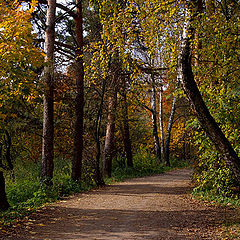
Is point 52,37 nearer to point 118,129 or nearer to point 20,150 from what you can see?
point 20,150

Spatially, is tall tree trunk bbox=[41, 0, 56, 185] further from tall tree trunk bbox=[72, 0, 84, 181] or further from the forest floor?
the forest floor

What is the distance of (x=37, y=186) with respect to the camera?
1027cm

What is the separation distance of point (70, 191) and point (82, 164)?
1.80 metres

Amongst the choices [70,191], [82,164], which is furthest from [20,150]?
[70,191]

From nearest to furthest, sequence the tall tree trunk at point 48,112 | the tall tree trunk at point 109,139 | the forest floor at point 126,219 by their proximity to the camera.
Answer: the forest floor at point 126,219 < the tall tree trunk at point 48,112 < the tall tree trunk at point 109,139

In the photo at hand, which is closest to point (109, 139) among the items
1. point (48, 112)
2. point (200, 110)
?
point (48, 112)

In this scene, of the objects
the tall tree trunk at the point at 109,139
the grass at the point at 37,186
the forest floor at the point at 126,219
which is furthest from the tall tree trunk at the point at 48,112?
the tall tree trunk at the point at 109,139

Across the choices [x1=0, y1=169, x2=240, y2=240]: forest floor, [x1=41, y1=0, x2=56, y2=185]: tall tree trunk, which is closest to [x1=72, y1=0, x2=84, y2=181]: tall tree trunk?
[x1=41, y1=0, x2=56, y2=185]: tall tree trunk

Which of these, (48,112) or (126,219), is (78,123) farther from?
(126,219)

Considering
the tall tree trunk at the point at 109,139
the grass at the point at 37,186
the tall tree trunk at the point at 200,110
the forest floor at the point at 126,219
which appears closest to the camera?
the forest floor at the point at 126,219

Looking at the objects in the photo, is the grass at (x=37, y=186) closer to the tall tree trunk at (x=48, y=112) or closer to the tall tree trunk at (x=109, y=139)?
the tall tree trunk at (x=48, y=112)

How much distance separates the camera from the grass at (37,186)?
7534 mm

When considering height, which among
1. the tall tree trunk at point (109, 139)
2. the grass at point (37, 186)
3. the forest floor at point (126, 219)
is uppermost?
the tall tree trunk at point (109, 139)

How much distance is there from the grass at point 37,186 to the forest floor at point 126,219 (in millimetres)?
432
